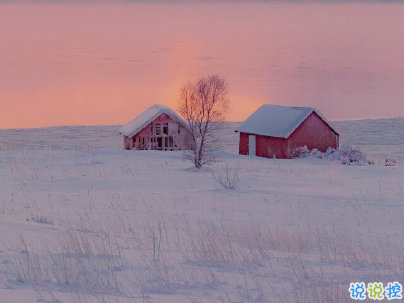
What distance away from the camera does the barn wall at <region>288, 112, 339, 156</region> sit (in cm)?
4184

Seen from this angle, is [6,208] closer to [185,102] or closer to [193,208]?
[193,208]

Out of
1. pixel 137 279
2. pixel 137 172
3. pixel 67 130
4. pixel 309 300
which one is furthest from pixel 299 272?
pixel 67 130

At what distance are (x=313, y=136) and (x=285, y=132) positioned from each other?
8.31 ft

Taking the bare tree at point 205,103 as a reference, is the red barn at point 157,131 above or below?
below

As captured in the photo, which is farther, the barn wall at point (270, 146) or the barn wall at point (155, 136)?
the barn wall at point (155, 136)

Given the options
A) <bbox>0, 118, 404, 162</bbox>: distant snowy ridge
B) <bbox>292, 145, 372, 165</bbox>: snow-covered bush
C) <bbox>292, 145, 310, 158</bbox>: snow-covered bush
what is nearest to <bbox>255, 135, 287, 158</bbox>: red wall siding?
<bbox>292, 145, 310, 158</bbox>: snow-covered bush

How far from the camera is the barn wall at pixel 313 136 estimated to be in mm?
41844

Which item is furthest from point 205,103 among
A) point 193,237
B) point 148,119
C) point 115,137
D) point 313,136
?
point 115,137

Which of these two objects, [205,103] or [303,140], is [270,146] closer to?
[303,140]

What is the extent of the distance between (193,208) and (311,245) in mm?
5301

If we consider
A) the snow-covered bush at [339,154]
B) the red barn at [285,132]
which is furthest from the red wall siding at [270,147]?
the snow-covered bush at [339,154]

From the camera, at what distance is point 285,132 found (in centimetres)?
4131

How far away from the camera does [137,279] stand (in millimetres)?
7688

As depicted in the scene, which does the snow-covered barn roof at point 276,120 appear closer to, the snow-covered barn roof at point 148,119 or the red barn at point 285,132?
the red barn at point 285,132
